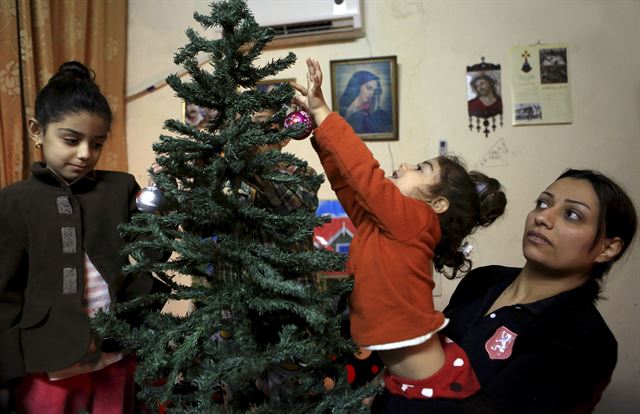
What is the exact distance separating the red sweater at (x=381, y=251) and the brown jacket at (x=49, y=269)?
0.48 m

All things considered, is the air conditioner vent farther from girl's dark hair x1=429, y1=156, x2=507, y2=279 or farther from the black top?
the black top

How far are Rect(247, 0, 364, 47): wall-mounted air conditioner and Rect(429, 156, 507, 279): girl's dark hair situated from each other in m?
1.14

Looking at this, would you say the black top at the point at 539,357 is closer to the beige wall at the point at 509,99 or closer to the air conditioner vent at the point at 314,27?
the beige wall at the point at 509,99

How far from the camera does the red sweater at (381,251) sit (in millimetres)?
863

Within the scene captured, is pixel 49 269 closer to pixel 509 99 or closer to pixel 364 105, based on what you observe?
pixel 364 105

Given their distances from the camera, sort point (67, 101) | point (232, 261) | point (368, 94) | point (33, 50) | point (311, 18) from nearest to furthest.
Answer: point (232, 261) < point (67, 101) < point (33, 50) < point (311, 18) < point (368, 94)

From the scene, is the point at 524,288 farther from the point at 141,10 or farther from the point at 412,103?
the point at 141,10

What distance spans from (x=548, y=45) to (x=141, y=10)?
191cm

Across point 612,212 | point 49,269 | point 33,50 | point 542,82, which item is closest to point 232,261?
point 49,269

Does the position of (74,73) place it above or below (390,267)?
above

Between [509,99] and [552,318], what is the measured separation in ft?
4.36

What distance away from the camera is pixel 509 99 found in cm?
209

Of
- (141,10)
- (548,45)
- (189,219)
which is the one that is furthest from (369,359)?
(141,10)

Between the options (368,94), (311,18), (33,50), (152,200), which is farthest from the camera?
(368,94)
